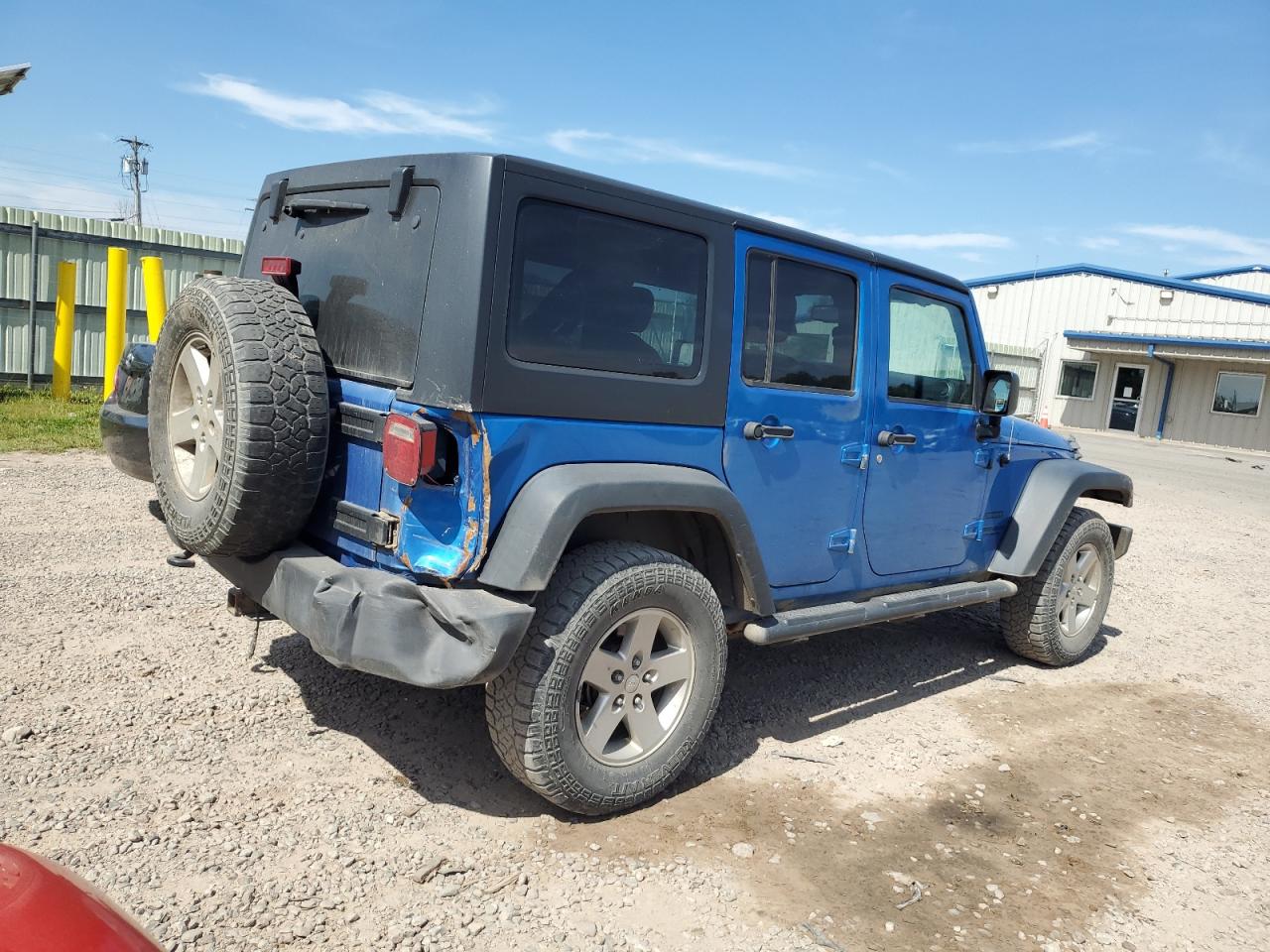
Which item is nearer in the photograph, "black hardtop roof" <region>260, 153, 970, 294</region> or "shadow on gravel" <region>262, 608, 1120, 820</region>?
"black hardtop roof" <region>260, 153, 970, 294</region>

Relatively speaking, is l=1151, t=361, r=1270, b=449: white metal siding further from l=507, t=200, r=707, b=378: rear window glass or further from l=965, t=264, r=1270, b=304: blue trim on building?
l=507, t=200, r=707, b=378: rear window glass

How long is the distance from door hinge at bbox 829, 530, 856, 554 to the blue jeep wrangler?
0.01 meters

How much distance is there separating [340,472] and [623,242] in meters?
1.24

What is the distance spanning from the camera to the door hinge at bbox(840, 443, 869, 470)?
13.1ft

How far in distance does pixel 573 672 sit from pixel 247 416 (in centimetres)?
128

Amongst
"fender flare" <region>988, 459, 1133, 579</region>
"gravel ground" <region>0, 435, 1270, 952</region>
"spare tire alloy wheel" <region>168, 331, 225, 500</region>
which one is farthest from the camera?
"fender flare" <region>988, 459, 1133, 579</region>

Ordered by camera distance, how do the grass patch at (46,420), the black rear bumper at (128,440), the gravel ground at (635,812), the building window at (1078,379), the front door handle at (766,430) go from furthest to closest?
the building window at (1078,379)
the grass patch at (46,420)
the black rear bumper at (128,440)
the front door handle at (766,430)
the gravel ground at (635,812)

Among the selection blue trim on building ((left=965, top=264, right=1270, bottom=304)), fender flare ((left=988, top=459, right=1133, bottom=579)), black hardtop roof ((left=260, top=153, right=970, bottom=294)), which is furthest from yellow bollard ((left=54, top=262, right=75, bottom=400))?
blue trim on building ((left=965, top=264, right=1270, bottom=304))

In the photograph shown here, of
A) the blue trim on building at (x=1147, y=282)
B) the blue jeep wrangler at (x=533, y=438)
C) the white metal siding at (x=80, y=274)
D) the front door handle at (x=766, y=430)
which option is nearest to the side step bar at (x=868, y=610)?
the blue jeep wrangler at (x=533, y=438)

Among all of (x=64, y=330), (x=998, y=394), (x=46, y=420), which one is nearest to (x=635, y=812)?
(x=998, y=394)

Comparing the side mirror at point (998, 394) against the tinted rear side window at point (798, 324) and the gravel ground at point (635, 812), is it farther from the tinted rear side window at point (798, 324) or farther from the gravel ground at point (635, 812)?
the gravel ground at point (635, 812)

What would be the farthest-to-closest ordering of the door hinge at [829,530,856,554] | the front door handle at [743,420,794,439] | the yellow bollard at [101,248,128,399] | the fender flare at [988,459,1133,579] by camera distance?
the yellow bollard at [101,248,128,399] < the fender flare at [988,459,1133,579] < the door hinge at [829,530,856,554] < the front door handle at [743,420,794,439]

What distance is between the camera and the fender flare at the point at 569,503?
9.32 feet

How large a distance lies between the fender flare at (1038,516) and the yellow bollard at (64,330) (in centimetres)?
1143
